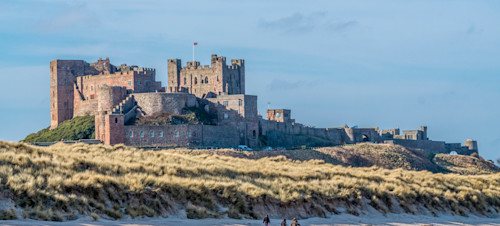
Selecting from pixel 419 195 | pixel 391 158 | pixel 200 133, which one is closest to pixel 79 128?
pixel 200 133

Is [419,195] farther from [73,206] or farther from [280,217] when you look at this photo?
[73,206]

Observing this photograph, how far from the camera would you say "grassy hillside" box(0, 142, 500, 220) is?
27109 mm

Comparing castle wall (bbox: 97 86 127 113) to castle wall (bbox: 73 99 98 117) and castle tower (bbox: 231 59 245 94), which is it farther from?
castle tower (bbox: 231 59 245 94)

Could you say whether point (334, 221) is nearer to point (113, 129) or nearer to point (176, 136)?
point (113, 129)

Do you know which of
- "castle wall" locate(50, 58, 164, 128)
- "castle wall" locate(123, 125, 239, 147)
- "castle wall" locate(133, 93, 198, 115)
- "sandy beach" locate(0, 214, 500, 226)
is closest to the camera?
"sandy beach" locate(0, 214, 500, 226)

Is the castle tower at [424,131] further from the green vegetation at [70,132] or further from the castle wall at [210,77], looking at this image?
the green vegetation at [70,132]

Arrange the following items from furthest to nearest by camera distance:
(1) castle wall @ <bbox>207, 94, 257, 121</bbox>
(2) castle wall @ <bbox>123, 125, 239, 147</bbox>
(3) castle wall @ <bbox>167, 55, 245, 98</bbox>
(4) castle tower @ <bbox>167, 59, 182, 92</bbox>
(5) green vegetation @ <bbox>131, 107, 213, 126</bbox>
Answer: (4) castle tower @ <bbox>167, 59, 182, 92</bbox> → (3) castle wall @ <bbox>167, 55, 245, 98</bbox> → (1) castle wall @ <bbox>207, 94, 257, 121</bbox> → (5) green vegetation @ <bbox>131, 107, 213, 126</bbox> → (2) castle wall @ <bbox>123, 125, 239, 147</bbox>

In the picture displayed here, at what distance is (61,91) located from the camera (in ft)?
307

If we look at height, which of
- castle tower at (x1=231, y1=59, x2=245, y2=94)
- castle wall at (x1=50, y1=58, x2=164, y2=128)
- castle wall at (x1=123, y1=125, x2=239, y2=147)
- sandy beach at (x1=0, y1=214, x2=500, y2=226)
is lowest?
sandy beach at (x1=0, y1=214, x2=500, y2=226)

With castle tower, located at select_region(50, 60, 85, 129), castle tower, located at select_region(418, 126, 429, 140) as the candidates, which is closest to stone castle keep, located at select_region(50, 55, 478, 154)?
castle tower, located at select_region(50, 60, 85, 129)

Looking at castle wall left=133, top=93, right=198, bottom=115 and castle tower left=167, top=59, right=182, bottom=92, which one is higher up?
castle tower left=167, top=59, right=182, bottom=92

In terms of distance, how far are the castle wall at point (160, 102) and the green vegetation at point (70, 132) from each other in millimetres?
6131

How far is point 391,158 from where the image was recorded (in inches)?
3868

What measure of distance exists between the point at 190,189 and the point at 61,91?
2620 inches
